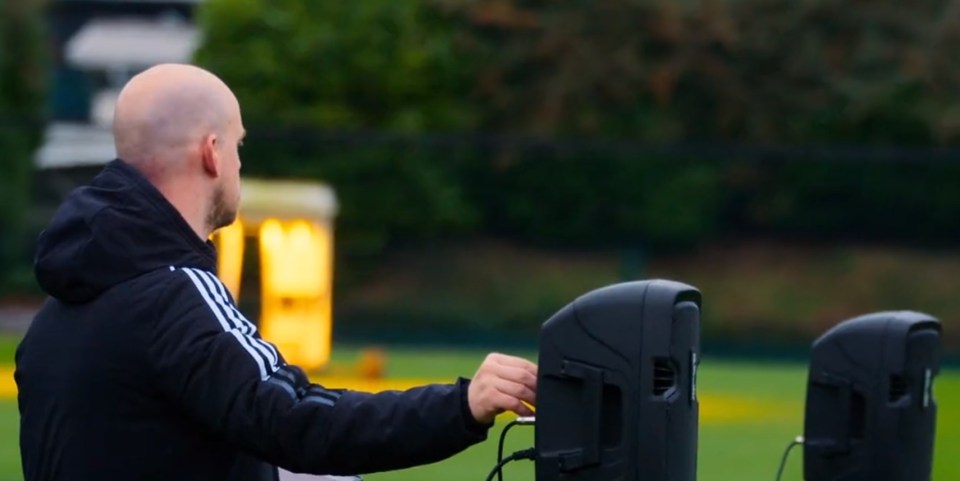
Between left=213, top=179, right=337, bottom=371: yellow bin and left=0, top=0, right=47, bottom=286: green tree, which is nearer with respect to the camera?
left=213, top=179, right=337, bottom=371: yellow bin

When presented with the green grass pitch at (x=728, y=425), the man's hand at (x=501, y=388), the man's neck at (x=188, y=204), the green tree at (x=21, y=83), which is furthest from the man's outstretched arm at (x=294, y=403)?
the green tree at (x=21, y=83)

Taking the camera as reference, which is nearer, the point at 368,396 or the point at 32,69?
the point at 368,396

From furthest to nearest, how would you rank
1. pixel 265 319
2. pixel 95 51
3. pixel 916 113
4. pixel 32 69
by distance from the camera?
pixel 95 51
pixel 916 113
pixel 32 69
pixel 265 319

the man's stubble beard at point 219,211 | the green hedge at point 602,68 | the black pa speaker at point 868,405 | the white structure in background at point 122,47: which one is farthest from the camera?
the white structure in background at point 122,47

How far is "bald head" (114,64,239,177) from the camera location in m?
3.22

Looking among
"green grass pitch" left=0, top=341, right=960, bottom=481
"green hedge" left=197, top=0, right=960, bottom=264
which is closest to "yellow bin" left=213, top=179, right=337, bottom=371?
"green grass pitch" left=0, top=341, right=960, bottom=481

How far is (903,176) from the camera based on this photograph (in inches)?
859

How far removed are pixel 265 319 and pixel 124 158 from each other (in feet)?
42.5

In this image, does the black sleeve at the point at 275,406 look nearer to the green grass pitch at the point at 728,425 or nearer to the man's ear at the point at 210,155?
the man's ear at the point at 210,155

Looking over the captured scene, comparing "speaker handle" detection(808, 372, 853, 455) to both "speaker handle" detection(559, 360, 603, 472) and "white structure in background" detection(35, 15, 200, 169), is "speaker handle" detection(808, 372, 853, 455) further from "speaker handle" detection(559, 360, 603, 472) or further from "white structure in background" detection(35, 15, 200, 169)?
"white structure in background" detection(35, 15, 200, 169)

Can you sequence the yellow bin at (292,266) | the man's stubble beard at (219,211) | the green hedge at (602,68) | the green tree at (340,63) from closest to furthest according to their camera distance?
1. the man's stubble beard at (219,211)
2. the yellow bin at (292,266)
3. the green tree at (340,63)
4. the green hedge at (602,68)

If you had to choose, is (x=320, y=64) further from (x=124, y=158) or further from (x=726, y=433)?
(x=124, y=158)

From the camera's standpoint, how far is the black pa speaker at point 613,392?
3.11 m

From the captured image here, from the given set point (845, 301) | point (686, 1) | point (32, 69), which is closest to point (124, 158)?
point (845, 301)
